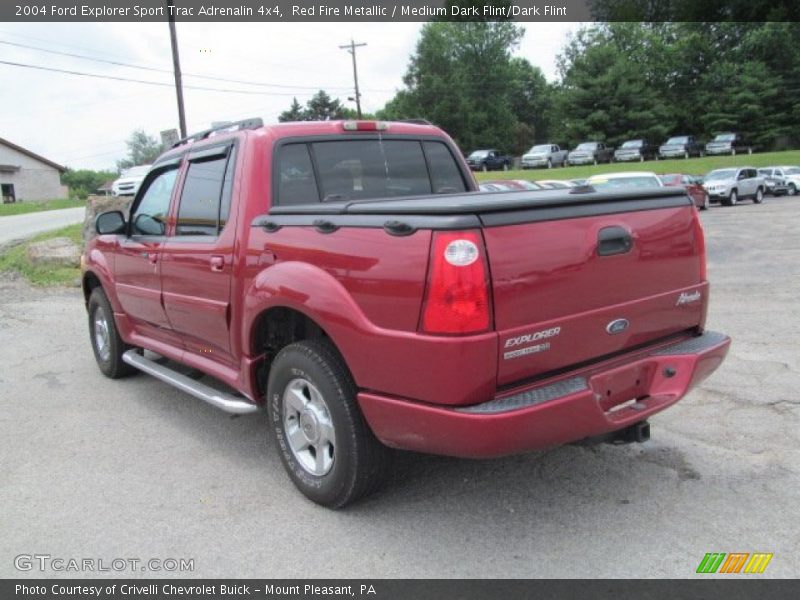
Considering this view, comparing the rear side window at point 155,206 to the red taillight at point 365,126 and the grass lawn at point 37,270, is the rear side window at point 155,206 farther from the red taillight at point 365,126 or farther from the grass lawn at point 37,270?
the grass lawn at point 37,270

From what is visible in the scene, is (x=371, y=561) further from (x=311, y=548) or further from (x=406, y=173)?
(x=406, y=173)

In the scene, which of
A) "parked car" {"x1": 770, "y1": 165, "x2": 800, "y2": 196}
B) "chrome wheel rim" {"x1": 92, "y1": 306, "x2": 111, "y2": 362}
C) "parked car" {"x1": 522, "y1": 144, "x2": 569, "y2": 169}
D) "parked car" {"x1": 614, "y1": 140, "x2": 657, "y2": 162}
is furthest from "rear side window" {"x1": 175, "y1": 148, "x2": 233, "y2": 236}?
"parked car" {"x1": 614, "y1": 140, "x2": 657, "y2": 162}

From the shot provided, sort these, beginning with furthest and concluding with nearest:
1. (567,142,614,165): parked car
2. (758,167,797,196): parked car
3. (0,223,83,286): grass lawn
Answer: (567,142,614,165): parked car → (758,167,797,196): parked car → (0,223,83,286): grass lawn

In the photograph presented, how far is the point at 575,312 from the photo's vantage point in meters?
2.99

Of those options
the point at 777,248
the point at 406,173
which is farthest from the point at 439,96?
the point at 406,173

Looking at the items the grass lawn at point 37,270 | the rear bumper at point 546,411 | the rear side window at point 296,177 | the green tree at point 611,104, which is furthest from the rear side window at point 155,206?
the green tree at point 611,104

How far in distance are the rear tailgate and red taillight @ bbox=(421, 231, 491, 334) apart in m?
0.06

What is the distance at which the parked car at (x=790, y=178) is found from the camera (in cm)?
3447

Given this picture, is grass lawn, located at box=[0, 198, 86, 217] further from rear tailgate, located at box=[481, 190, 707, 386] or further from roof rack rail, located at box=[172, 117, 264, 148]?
rear tailgate, located at box=[481, 190, 707, 386]

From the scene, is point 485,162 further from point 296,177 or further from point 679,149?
point 296,177

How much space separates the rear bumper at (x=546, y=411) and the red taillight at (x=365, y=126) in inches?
80.7

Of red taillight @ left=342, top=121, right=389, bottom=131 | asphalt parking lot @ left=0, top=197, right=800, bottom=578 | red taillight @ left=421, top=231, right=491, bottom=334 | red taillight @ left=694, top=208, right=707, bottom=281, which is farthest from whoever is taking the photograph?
red taillight @ left=342, top=121, right=389, bottom=131

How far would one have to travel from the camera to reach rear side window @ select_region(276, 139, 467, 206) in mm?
4027

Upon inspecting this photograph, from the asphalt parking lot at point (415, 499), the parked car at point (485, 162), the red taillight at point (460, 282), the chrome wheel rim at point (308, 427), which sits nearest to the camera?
the red taillight at point (460, 282)
